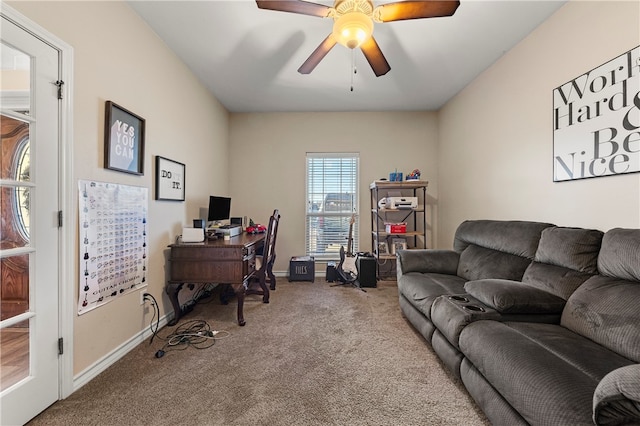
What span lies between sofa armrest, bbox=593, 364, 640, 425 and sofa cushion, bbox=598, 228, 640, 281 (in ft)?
2.69

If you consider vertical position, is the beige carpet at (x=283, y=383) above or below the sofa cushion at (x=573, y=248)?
below

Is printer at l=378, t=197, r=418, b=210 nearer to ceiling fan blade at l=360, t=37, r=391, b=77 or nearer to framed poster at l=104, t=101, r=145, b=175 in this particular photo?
ceiling fan blade at l=360, t=37, r=391, b=77

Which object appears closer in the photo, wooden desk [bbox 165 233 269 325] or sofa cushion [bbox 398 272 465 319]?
sofa cushion [bbox 398 272 465 319]

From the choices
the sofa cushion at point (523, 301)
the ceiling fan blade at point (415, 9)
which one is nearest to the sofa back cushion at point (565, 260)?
the sofa cushion at point (523, 301)

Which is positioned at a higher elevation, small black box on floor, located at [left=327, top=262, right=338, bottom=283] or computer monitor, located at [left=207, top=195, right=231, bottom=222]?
computer monitor, located at [left=207, top=195, right=231, bottom=222]

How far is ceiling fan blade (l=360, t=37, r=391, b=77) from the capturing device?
1.91 meters

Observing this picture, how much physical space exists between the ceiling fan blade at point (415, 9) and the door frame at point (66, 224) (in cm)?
195

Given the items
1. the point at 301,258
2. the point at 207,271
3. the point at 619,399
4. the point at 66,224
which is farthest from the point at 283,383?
the point at 301,258

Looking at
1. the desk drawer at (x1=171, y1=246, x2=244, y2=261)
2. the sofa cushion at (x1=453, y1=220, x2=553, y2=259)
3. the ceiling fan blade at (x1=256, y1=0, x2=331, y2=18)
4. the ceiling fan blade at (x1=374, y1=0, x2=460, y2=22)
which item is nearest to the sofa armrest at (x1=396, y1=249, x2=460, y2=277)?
the sofa cushion at (x1=453, y1=220, x2=553, y2=259)

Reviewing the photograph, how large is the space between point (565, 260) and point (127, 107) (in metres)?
3.31

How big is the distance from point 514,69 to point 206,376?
374cm

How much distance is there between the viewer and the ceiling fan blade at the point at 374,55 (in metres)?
1.91

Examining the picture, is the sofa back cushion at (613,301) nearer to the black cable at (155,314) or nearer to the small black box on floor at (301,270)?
the small black box on floor at (301,270)

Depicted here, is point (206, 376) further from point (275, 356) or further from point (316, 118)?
point (316, 118)
